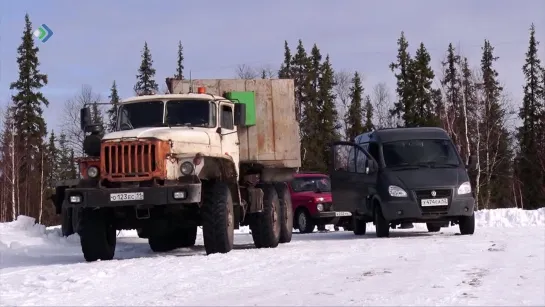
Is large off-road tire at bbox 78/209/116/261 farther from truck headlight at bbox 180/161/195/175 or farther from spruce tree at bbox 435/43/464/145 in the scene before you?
spruce tree at bbox 435/43/464/145

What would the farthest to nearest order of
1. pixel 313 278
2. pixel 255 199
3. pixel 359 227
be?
1. pixel 359 227
2. pixel 255 199
3. pixel 313 278

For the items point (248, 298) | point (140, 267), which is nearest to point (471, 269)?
point (248, 298)

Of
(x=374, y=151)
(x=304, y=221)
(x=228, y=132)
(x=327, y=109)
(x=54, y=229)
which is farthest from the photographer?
(x=327, y=109)

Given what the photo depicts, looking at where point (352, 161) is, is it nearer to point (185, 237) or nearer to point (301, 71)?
point (185, 237)

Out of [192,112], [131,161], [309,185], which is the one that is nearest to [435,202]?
[192,112]

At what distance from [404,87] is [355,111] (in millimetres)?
4823

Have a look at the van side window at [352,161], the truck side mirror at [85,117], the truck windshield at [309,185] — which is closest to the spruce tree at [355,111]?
the truck windshield at [309,185]

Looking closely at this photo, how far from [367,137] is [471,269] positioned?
840 cm

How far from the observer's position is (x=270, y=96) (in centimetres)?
1470

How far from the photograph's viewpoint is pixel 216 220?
11.5 meters

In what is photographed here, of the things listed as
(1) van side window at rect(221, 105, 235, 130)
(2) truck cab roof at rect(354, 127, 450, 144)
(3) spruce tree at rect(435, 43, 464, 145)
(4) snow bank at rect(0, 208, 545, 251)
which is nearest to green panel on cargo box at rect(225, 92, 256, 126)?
(1) van side window at rect(221, 105, 235, 130)

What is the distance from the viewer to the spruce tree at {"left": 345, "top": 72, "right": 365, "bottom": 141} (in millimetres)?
→ 61719

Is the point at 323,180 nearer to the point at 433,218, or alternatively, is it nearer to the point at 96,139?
the point at 433,218

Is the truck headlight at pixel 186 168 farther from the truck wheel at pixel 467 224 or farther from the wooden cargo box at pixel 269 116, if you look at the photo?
the truck wheel at pixel 467 224
